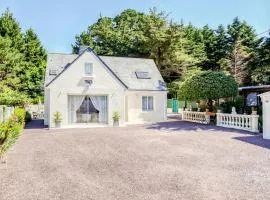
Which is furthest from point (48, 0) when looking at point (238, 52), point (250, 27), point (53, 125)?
point (250, 27)

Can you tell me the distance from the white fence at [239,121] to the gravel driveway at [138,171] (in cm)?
412

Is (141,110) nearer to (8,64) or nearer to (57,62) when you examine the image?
(57,62)

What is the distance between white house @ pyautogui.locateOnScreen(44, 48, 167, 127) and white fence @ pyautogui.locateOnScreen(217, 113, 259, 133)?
5875 millimetres

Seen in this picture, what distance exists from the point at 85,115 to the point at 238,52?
2794 cm

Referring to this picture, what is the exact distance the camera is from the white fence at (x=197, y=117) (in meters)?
21.5

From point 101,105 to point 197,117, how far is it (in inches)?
322

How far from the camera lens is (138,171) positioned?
24.5ft

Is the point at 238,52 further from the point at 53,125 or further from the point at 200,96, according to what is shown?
the point at 53,125

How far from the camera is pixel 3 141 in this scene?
8805 mm

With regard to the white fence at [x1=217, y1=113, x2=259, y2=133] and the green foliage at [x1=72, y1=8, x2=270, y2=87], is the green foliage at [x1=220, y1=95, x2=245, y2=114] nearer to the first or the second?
the white fence at [x1=217, y1=113, x2=259, y2=133]

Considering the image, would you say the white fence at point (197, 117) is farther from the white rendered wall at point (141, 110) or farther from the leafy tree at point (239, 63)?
the leafy tree at point (239, 63)

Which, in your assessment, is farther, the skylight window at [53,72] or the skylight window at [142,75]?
the skylight window at [142,75]

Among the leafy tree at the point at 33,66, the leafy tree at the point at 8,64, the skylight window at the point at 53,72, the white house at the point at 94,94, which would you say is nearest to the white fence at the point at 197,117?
the white house at the point at 94,94

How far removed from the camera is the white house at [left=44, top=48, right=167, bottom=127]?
1970 cm
